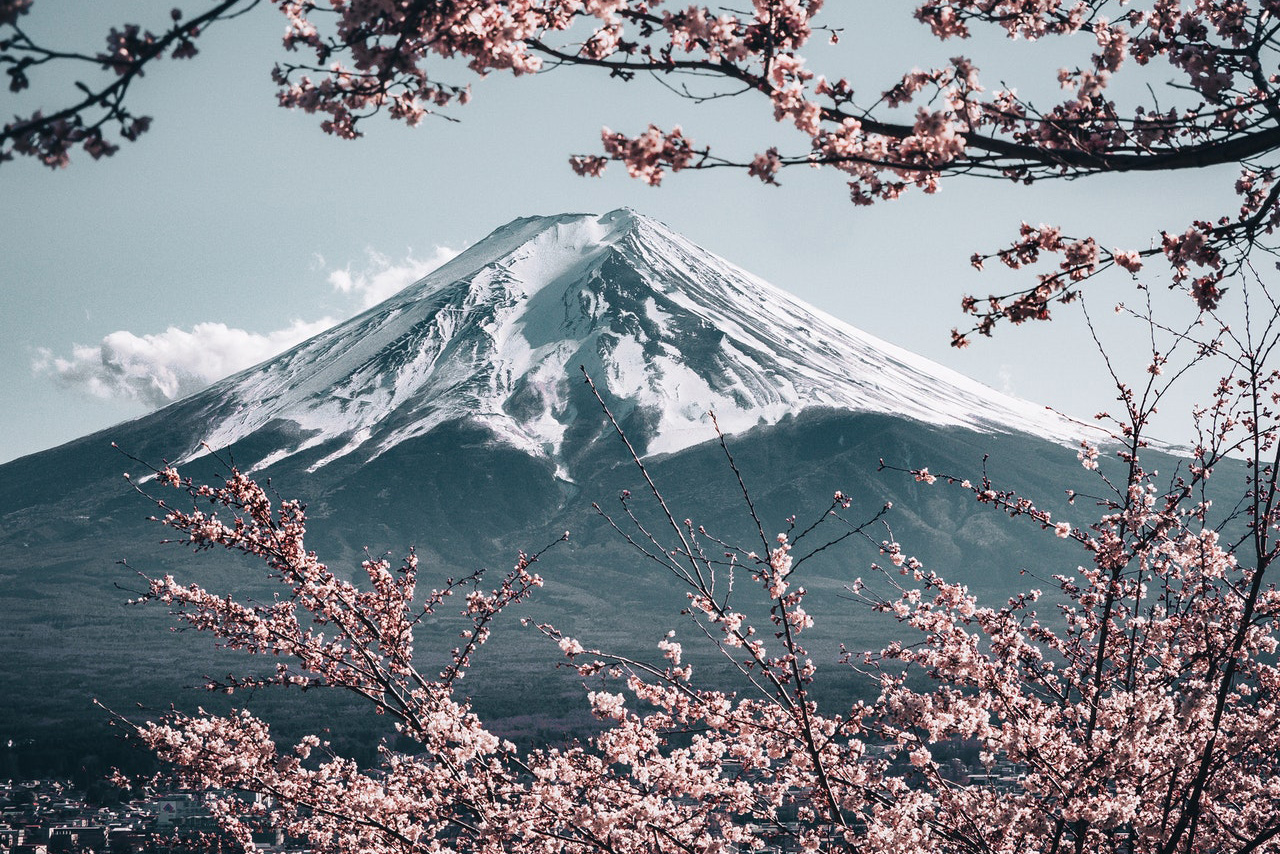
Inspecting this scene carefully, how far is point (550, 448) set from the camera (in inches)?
4914

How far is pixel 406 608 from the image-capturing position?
5113 millimetres

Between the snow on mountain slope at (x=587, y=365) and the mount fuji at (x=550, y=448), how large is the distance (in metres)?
0.43

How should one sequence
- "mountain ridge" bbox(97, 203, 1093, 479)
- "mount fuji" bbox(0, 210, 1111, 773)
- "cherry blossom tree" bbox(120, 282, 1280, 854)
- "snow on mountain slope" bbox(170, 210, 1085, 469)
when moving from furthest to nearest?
"snow on mountain slope" bbox(170, 210, 1085, 469) < "mountain ridge" bbox(97, 203, 1093, 479) < "mount fuji" bbox(0, 210, 1111, 773) < "cherry blossom tree" bbox(120, 282, 1280, 854)

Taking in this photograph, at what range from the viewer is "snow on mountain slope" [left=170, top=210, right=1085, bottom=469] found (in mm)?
123812

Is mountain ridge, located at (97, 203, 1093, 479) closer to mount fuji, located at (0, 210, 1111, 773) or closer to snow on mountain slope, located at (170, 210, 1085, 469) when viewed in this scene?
snow on mountain slope, located at (170, 210, 1085, 469)

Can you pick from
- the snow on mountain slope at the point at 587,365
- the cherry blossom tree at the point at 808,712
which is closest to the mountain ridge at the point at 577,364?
the snow on mountain slope at the point at 587,365

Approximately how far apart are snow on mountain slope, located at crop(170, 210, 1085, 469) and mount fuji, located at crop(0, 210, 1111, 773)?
0.43 meters

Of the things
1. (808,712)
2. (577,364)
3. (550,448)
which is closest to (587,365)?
(577,364)

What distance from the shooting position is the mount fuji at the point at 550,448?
93.2m

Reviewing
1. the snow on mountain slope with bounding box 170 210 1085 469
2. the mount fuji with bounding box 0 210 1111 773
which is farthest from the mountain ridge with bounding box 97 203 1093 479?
the mount fuji with bounding box 0 210 1111 773

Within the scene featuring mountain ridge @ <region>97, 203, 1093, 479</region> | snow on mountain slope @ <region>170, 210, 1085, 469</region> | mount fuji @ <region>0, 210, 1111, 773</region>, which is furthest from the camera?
snow on mountain slope @ <region>170, 210, 1085, 469</region>

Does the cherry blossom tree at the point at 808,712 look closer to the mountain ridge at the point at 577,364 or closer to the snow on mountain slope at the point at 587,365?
the mountain ridge at the point at 577,364

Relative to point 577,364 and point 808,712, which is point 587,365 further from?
point 808,712

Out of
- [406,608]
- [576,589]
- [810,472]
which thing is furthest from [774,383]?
[406,608]
